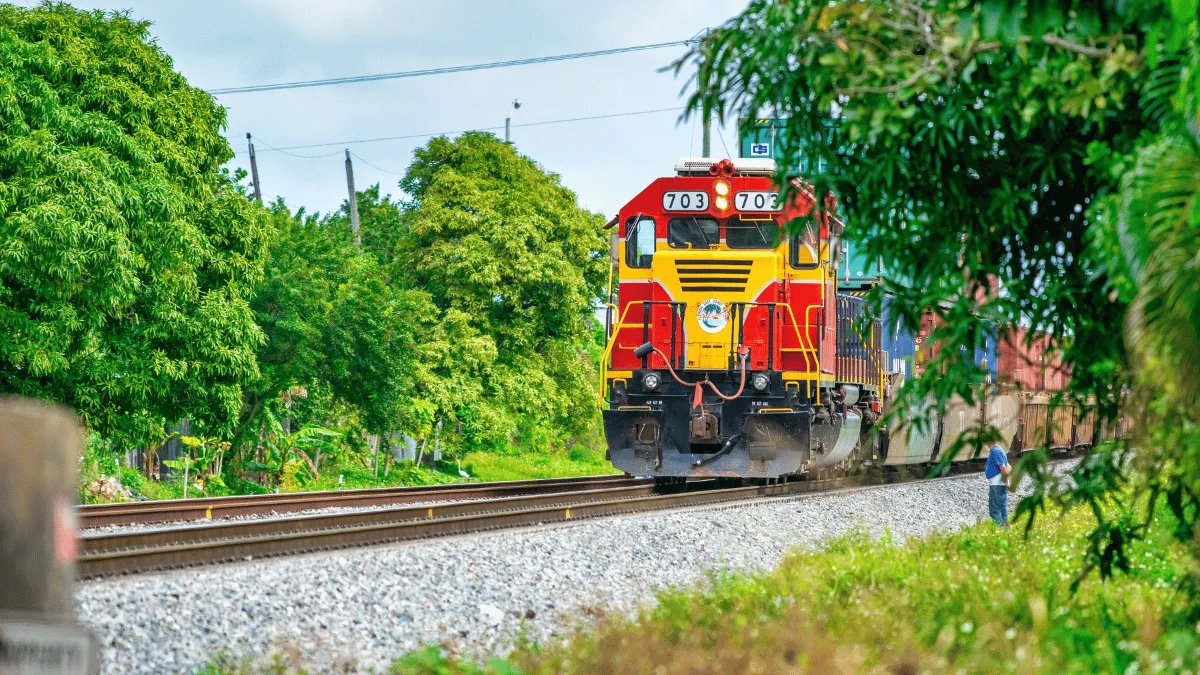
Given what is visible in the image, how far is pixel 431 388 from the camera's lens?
30.2 metres

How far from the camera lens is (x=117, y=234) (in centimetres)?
1734

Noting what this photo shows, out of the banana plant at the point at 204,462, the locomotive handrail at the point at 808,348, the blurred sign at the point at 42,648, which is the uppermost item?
the locomotive handrail at the point at 808,348

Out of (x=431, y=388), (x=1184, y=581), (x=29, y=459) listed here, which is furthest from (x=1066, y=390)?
(x=431, y=388)

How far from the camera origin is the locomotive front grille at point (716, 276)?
1653 cm

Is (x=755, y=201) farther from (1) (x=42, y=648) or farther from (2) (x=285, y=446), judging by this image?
(1) (x=42, y=648)

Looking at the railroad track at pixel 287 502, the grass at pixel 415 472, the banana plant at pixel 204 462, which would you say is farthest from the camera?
the banana plant at pixel 204 462

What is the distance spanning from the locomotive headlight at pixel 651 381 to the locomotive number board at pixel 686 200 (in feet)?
6.99

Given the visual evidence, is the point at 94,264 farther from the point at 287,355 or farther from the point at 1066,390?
the point at 1066,390

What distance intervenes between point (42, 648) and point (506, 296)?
30.8m

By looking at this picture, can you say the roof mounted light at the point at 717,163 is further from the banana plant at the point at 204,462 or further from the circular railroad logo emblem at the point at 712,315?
the banana plant at the point at 204,462

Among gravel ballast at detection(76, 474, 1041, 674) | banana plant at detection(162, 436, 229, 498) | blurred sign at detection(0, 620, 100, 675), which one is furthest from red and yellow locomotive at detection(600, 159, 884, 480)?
blurred sign at detection(0, 620, 100, 675)

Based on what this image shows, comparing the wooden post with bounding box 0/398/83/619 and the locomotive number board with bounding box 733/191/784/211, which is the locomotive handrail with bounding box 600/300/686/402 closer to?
the locomotive number board with bounding box 733/191/784/211

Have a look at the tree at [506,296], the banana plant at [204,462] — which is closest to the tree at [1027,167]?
the banana plant at [204,462]

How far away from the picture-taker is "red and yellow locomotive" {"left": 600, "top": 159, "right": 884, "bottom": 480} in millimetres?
16281
